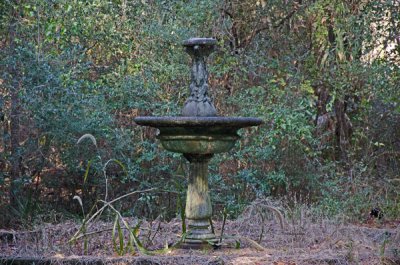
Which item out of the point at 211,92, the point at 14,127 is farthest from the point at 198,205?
the point at 211,92

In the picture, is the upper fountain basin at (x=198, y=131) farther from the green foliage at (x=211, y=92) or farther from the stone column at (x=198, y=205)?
the green foliage at (x=211, y=92)

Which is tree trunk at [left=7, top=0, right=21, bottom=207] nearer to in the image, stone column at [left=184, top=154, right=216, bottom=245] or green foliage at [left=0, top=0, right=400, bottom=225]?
green foliage at [left=0, top=0, right=400, bottom=225]

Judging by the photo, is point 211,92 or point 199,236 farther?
point 211,92

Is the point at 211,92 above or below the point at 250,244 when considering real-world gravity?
above

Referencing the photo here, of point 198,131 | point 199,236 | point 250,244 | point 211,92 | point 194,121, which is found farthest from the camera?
point 211,92

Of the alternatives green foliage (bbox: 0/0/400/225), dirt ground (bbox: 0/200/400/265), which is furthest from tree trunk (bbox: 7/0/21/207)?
dirt ground (bbox: 0/200/400/265)

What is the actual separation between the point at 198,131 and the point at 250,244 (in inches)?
52.8

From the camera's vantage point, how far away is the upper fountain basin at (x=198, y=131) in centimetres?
675

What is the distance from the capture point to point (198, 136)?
6926 mm

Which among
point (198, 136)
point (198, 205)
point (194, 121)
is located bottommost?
point (198, 205)

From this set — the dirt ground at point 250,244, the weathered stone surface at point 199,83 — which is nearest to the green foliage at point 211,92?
the dirt ground at point 250,244

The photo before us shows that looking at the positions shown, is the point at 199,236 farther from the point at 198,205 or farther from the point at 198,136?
the point at 198,136

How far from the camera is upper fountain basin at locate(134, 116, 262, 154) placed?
675 centimetres

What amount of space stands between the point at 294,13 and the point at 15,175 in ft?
15.7
